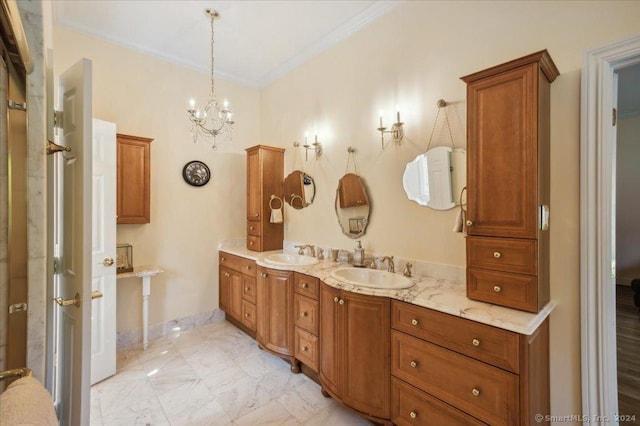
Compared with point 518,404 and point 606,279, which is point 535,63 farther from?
point 518,404

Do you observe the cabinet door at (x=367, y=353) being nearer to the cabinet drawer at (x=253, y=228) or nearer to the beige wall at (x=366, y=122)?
the beige wall at (x=366, y=122)

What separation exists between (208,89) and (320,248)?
8.14ft

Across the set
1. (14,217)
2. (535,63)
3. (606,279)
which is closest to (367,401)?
(606,279)

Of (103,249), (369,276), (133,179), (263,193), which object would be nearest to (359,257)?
(369,276)

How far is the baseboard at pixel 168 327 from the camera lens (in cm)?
306

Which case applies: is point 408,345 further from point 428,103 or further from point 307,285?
point 428,103

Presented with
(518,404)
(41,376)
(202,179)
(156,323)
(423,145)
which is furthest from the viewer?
(202,179)

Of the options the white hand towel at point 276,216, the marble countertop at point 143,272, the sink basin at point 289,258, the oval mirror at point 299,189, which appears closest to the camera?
the marble countertop at point 143,272

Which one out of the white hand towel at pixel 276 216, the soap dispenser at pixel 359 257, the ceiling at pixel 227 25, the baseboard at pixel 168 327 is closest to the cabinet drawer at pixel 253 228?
the white hand towel at pixel 276 216

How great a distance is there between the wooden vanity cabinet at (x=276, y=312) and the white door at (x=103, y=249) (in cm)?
128

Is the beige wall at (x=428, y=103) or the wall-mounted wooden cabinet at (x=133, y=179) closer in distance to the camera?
the beige wall at (x=428, y=103)

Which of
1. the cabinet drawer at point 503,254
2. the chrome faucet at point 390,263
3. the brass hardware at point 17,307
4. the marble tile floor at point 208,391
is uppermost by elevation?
the cabinet drawer at point 503,254

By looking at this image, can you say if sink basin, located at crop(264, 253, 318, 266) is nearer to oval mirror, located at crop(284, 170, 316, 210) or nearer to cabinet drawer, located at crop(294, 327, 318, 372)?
oval mirror, located at crop(284, 170, 316, 210)

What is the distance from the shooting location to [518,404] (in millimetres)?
1308
